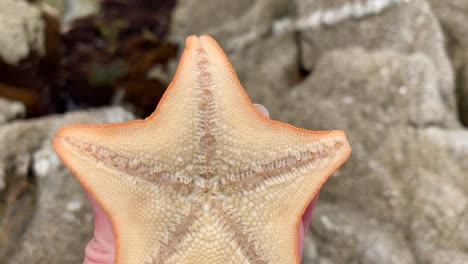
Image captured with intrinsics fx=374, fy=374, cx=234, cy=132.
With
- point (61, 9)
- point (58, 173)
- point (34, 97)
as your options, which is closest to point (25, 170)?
point (58, 173)

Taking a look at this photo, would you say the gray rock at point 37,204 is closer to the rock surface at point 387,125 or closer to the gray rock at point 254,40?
the rock surface at point 387,125

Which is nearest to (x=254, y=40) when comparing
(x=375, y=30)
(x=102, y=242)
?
(x=375, y=30)

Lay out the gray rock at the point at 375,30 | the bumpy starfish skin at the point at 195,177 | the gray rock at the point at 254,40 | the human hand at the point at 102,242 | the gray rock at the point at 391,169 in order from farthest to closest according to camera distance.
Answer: the gray rock at the point at 254,40 < the gray rock at the point at 375,30 < the gray rock at the point at 391,169 < the human hand at the point at 102,242 < the bumpy starfish skin at the point at 195,177

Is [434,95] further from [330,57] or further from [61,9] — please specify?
[61,9]

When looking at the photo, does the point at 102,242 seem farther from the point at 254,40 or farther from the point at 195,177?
the point at 254,40

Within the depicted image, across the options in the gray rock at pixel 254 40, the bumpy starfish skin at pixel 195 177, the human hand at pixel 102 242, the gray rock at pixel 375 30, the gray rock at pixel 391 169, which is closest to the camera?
the bumpy starfish skin at pixel 195 177

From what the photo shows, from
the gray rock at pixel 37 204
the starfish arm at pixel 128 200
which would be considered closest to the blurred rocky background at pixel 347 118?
the gray rock at pixel 37 204

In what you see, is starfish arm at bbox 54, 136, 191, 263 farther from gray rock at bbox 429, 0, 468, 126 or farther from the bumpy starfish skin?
gray rock at bbox 429, 0, 468, 126

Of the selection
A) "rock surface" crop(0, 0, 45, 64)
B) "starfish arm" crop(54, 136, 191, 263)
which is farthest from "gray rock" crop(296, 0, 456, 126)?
"rock surface" crop(0, 0, 45, 64)
